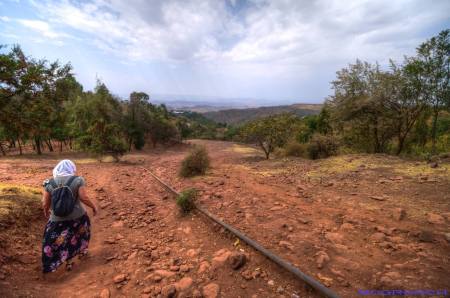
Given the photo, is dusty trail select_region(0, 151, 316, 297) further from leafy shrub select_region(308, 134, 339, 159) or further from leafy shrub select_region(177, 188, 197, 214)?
leafy shrub select_region(308, 134, 339, 159)

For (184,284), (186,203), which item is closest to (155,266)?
(184,284)

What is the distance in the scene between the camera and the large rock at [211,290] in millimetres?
3773

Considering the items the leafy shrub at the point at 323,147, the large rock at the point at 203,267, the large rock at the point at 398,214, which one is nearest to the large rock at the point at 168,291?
the large rock at the point at 203,267

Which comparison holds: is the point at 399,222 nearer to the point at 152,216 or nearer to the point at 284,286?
the point at 284,286

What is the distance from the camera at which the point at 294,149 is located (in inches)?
692

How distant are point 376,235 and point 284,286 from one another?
7.73 ft

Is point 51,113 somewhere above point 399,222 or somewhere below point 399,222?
above

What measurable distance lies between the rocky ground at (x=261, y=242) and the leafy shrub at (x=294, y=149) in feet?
26.5

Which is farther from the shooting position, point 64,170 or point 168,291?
point 64,170

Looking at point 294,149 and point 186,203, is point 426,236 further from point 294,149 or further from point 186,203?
point 294,149

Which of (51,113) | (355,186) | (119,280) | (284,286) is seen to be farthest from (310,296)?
(51,113)

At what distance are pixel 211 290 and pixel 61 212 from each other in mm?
2856

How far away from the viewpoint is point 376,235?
497 centimetres

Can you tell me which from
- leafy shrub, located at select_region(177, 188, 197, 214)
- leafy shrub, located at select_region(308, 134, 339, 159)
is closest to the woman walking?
leafy shrub, located at select_region(177, 188, 197, 214)
